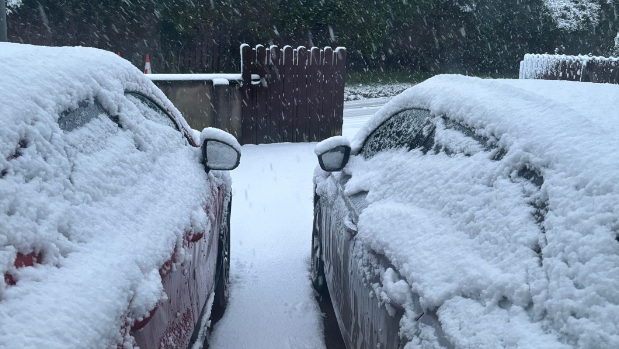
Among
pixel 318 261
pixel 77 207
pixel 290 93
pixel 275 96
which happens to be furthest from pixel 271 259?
pixel 290 93

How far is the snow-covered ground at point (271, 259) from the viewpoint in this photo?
3.63 metres

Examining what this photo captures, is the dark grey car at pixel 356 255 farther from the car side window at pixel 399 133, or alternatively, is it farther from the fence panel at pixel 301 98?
the fence panel at pixel 301 98

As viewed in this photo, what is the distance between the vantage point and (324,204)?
3.96 m

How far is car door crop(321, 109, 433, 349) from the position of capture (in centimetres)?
215

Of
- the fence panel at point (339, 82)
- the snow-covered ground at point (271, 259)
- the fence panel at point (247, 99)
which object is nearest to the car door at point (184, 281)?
the snow-covered ground at point (271, 259)

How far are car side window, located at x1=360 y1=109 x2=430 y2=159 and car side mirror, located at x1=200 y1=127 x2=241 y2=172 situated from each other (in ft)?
2.82

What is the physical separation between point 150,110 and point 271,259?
2.25 m

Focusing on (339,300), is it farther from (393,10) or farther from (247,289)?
(393,10)

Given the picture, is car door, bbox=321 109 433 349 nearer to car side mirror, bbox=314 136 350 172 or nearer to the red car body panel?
car side mirror, bbox=314 136 350 172

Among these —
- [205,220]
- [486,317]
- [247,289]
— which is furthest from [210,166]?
[486,317]

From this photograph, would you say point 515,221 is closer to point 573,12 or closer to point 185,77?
point 185,77

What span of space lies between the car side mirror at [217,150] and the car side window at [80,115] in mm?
814

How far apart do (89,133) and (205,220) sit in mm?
719

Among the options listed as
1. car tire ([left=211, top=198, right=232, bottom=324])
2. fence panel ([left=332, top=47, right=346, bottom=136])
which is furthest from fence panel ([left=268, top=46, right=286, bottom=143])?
car tire ([left=211, top=198, right=232, bottom=324])
